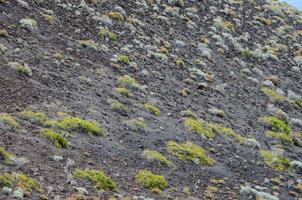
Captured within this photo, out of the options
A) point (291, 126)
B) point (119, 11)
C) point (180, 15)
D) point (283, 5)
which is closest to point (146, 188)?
point (291, 126)

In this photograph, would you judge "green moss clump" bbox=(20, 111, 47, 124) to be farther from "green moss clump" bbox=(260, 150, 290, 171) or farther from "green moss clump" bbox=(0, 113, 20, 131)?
"green moss clump" bbox=(260, 150, 290, 171)

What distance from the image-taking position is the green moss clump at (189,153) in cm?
2542

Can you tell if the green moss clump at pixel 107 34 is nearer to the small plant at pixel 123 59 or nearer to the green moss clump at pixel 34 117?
the small plant at pixel 123 59

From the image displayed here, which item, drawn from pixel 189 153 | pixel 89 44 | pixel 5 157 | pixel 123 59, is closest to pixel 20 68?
pixel 89 44

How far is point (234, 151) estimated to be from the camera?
28641 millimetres

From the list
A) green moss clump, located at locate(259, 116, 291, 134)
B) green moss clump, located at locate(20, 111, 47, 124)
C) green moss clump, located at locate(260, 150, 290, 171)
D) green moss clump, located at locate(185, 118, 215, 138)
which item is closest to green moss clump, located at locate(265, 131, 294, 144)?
green moss clump, located at locate(259, 116, 291, 134)

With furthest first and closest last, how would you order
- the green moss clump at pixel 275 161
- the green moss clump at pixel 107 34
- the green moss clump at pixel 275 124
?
the green moss clump at pixel 107 34 < the green moss clump at pixel 275 124 < the green moss clump at pixel 275 161

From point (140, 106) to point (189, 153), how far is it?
448 cm

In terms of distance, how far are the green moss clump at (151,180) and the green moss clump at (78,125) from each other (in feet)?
9.74

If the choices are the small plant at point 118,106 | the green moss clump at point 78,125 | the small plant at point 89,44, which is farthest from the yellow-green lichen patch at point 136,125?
the small plant at point 89,44

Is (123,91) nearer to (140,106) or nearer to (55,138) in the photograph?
(140,106)

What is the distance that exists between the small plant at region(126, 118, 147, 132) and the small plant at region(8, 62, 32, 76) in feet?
18.0

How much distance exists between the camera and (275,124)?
3428 cm

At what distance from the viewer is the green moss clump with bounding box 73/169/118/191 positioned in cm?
1934
